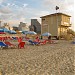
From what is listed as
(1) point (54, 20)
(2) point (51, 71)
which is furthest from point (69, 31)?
(2) point (51, 71)

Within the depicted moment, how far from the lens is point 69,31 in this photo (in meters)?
45.7

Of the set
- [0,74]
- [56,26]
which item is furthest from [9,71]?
[56,26]

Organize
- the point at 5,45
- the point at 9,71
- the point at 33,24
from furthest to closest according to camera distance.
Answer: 1. the point at 33,24
2. the point at 5,45
3. the point at 9,71

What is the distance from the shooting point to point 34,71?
6504 millimetres

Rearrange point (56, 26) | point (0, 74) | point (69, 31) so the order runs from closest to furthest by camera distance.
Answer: point (0, 74) < point (56, 26) < point (69, 31)

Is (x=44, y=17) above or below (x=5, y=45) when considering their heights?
above

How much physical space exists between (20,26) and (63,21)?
56.9 ft

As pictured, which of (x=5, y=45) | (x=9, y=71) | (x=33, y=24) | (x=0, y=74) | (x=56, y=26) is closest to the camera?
(x=0, y=74)

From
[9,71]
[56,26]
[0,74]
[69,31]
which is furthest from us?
[69,31]

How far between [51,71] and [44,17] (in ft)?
127

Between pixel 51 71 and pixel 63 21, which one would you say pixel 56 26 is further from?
pixel 51 71

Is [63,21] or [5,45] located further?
[63,21]

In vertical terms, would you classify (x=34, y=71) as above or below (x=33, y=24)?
below

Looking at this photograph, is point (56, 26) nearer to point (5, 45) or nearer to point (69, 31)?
point (69, 31)
